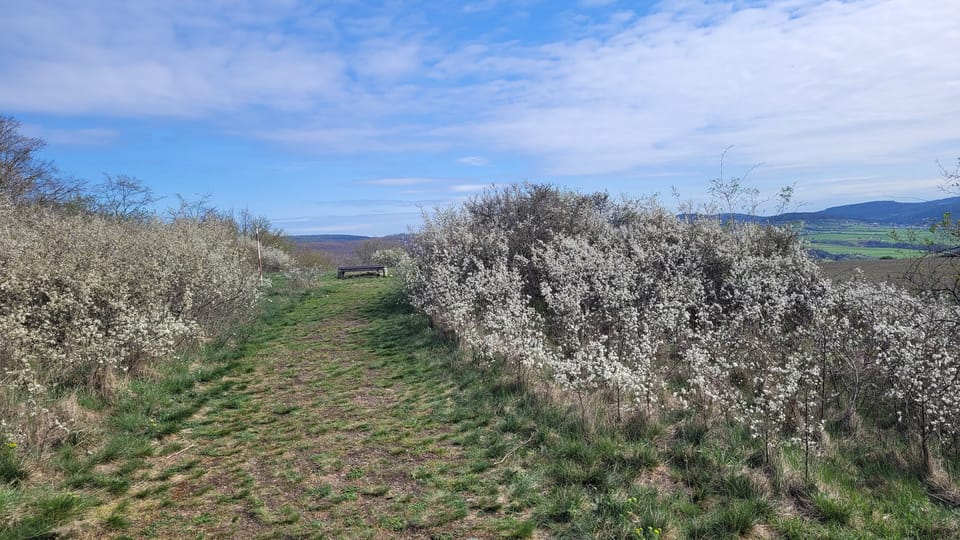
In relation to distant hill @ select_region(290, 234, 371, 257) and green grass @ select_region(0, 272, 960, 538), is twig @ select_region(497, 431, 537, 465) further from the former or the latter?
distant hill @ select_region(290, 234, 371, 257)

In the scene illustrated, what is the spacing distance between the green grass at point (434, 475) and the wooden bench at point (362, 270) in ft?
59.5

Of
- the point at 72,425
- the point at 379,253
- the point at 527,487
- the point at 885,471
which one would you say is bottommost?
the point at 885,471

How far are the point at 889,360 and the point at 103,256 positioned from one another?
11.6m

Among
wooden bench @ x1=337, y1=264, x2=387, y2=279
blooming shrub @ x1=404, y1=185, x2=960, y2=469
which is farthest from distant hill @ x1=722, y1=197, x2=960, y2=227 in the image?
wooden bench @ x1=337, y1=264, x2=387, y2=279

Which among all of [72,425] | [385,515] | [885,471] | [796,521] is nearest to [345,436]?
[385,515]

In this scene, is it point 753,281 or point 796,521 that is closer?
point 796,521

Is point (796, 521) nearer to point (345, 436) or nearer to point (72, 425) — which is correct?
point (345, 436)

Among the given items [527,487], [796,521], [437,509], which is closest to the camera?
[796,521]

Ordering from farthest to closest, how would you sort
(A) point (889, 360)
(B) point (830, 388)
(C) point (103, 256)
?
(C) point (103, 256)
(B) point (830, 388)
(A) point (889, 360)

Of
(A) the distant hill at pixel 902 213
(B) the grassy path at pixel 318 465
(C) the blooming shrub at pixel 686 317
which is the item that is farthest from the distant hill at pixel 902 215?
(B) the grassy path at pixel 318 465

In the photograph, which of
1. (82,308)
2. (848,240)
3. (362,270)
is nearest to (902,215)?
(848,240)

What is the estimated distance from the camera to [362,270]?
2586cm

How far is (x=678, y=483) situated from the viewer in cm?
447

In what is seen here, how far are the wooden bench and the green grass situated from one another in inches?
713
